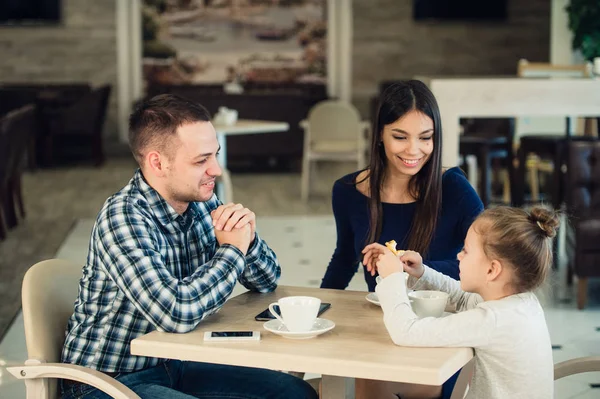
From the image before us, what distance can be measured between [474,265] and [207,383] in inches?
28.5

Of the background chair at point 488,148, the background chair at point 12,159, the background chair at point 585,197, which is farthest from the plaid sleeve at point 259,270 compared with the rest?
the background chair at point 488,148

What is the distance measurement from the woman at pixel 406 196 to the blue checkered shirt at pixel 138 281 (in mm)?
721

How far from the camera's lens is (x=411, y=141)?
271cm

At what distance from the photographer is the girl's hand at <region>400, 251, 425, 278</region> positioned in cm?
232

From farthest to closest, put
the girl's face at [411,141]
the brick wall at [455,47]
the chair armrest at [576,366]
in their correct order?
the brick wall at [455,47] → the girl's face at [411,141] → the chair armrest at [576,366]

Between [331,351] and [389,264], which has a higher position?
[389,264]

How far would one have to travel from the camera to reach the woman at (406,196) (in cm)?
272

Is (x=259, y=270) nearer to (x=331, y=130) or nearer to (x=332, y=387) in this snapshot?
(x=332, y=387)

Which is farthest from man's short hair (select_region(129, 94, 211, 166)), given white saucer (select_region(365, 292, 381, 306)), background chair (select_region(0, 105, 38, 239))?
background chair (select_region(0, 105, 38, 239))

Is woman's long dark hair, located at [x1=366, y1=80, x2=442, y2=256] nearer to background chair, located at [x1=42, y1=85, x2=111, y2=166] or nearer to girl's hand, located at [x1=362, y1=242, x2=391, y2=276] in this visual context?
girl's hand, located at [x1=362, y1=242, x2=391, y2=276]

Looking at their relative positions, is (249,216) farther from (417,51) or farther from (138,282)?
(417,51)

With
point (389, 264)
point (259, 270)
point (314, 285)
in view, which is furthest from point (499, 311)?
point (314, 285)

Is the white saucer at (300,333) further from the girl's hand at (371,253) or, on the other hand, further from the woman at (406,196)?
the woman at (406,196)

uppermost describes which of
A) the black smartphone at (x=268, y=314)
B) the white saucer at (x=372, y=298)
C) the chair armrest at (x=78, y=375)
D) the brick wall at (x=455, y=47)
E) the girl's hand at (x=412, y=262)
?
the brick wall at (x=455, y=47)
